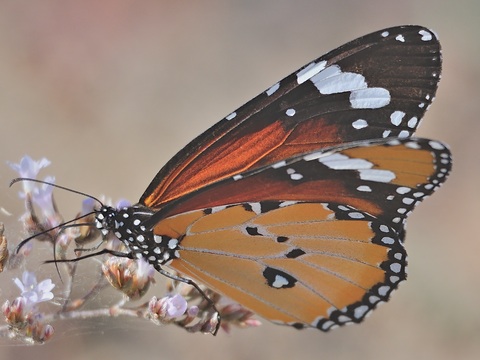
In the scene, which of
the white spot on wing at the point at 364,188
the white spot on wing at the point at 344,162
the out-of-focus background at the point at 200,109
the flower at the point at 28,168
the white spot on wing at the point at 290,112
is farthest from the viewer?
the out-of-focus background at the point at 200,109

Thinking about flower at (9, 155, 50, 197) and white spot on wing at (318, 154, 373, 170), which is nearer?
white spot on wing at (318, 154, 373, 170)

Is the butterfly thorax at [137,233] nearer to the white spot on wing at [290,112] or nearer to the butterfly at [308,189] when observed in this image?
the butterfly at [308,189]

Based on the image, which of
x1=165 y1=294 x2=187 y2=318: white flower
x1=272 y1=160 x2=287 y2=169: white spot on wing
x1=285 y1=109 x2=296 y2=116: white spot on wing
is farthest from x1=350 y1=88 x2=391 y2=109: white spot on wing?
x1=165 y1=294 x2=187 y2=318: white flower

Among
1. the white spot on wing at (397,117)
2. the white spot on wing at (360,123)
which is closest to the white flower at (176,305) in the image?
the white spot on wing at (360,123)

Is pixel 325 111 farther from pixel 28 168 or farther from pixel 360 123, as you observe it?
pixel 28 168

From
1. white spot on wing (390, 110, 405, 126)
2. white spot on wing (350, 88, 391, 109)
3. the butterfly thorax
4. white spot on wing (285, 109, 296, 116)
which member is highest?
white spot on wing (350, 88, 391, 109)

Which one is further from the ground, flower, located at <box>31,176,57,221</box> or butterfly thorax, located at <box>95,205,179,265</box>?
flower, located at <box>31,176,57,221</box>

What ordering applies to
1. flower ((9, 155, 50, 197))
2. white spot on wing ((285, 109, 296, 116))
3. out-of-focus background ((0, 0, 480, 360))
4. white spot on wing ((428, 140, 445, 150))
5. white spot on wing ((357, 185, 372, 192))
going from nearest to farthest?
white spot on wing ((428, 140, 445, 150))
white spot on wing ((357, 185, 372, 192))
white spot on wing ((285, 109, 296, 116))
flower ((9, 155, 50, 197))
out-of-focus background ((0, 0, 480, 360))

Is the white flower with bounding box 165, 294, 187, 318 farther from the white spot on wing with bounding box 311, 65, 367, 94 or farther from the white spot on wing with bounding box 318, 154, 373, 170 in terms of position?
the white spot on wing with bounding box 311, 65, 367, 94
